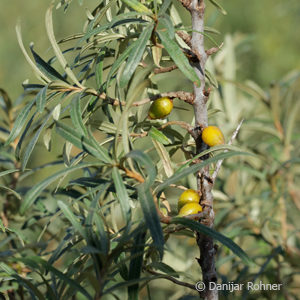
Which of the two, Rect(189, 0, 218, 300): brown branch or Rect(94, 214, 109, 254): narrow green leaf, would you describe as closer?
Rect(94, 214, 109, 254): narrow green leaf

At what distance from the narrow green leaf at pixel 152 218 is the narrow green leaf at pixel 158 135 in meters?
0.13

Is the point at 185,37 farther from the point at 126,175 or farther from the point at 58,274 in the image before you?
the point at 58,274

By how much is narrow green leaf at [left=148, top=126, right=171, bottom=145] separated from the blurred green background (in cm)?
157

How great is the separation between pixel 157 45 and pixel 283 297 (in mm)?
797

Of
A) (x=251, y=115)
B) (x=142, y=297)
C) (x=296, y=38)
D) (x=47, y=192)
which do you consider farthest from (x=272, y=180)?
(x=296, y=38)

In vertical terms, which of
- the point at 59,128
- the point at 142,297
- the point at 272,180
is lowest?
the point at 142,297

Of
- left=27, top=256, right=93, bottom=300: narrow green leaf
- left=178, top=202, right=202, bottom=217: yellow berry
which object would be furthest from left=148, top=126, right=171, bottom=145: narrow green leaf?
left=27, top=256, right=93, bottom=300: narrow green leaf

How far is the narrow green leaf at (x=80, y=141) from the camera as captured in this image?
0.53m

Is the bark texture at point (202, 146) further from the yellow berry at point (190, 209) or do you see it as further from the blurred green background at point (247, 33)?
the blurred green background at point (247, 33)

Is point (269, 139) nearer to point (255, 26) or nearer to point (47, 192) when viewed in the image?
point (47, 192)

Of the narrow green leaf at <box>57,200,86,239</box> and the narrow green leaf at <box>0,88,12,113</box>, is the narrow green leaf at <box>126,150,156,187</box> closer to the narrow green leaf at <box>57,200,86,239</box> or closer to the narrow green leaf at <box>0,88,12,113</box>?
the narrow green leaf at <box>57,200,86,239</box>

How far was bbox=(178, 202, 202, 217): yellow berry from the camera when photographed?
0.57 meters

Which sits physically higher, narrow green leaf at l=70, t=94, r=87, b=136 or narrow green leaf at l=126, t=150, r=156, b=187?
narrow green leaf at l=70, t=94, r=87, b=136

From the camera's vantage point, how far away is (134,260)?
0.55 metres
